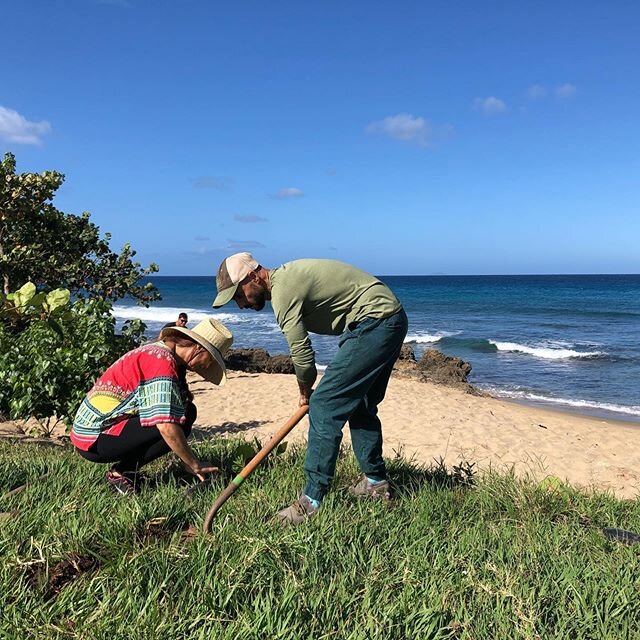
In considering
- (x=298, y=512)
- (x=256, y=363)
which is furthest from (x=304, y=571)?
(x=256, y=363)

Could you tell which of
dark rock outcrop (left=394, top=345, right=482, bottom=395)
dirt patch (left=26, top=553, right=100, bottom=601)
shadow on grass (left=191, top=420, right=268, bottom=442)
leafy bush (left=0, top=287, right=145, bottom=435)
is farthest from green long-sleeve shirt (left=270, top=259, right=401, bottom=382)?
dark rock outcrop (left=394, top=345, right=482, bottom=395)

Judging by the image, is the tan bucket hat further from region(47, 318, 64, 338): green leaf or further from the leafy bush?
the leafy bush

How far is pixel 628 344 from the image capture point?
82.8 feet

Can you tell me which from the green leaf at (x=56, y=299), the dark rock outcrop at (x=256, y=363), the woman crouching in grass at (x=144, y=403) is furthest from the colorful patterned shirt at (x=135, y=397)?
the dark rock outcrop at (x=256, y=363)

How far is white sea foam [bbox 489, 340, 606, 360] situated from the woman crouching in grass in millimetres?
20537

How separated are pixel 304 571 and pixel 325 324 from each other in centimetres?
148

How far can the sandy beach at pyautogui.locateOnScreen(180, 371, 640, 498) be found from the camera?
8727 millimetres

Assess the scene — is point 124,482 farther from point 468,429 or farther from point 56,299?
point 468,429

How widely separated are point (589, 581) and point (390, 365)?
60.2 inches

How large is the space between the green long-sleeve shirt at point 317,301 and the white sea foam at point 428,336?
24.6 meters

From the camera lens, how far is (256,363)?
17.7m

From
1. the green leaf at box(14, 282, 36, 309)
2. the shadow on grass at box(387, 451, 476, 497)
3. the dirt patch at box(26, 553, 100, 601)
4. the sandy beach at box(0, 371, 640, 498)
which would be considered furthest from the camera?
the sandy beach at box(0, 371, 640, 498)

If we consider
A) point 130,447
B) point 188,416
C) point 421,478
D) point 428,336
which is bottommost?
point 428,336

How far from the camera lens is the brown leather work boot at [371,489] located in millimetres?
3575
